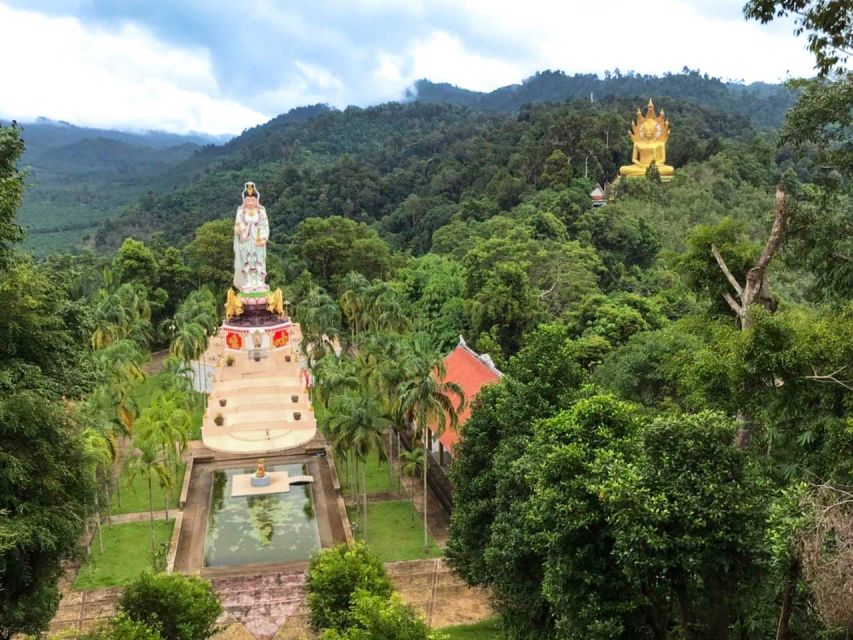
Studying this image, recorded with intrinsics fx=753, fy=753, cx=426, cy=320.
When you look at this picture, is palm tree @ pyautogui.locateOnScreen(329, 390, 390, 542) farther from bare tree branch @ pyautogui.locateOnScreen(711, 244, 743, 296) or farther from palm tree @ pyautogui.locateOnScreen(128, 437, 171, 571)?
bare tree branch @ pyautogui.locateOnScreen(711, 244, 743, 296)

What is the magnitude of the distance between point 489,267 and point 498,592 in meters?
22.6

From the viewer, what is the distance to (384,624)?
11.5 metres

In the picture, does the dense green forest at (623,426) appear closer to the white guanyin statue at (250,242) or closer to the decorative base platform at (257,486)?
the decorative base platform at (257,486)

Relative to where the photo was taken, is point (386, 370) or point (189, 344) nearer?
point (386, 370)

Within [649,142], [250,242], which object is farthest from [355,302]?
[649,142]

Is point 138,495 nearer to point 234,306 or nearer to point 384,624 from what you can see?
point 234,306

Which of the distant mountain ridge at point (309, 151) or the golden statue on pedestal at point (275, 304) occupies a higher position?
the distant mountain ridge at point (309, 151)

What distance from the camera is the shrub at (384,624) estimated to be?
37.8 feet

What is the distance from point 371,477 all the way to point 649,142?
140 feet

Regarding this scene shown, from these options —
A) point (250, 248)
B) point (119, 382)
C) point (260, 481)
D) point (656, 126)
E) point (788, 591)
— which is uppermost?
point (656, 126)

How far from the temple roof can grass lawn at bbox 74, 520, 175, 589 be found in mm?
8640

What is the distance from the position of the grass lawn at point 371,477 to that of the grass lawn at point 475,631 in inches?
308

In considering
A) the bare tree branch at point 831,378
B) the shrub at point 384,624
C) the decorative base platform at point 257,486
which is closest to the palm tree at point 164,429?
the decorative base platform at point 257,486

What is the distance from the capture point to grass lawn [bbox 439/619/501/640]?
16078 mm
